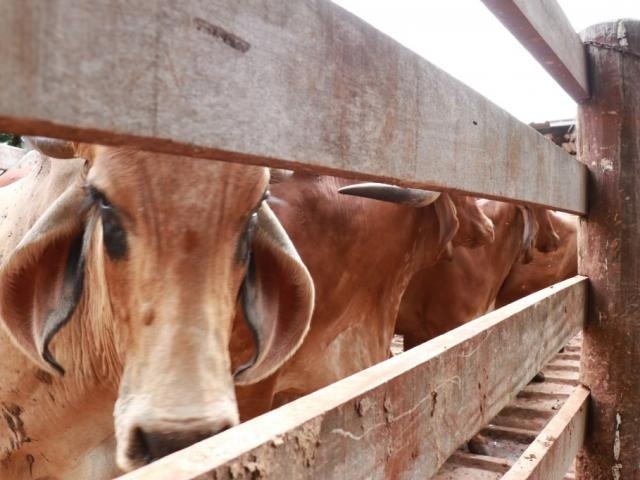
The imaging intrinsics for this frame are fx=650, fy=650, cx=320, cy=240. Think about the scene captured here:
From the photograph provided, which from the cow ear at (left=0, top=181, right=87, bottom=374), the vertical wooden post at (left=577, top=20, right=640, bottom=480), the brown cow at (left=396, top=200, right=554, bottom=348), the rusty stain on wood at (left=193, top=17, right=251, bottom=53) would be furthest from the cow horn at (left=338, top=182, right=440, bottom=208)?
the rusty stain on wood at (left=193, top=17, right=251, bottom=53)

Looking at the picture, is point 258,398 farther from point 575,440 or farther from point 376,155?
point 376,155

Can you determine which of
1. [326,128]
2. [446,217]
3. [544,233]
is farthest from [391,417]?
[544,233]

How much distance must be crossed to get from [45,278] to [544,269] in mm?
6263

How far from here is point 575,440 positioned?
2.12 metres

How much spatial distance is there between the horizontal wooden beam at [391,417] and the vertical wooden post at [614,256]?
0.67 metres

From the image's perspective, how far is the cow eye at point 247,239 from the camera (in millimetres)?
1683

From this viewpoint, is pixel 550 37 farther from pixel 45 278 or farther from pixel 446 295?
pixel 446 295

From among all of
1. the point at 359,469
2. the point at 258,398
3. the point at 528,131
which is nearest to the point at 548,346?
the point at 528,131

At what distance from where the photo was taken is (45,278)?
1908 millimetres

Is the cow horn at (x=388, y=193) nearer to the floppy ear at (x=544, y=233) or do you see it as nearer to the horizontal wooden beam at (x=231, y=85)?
Answer: the horizontal wooden beam at (x=231, y=85)

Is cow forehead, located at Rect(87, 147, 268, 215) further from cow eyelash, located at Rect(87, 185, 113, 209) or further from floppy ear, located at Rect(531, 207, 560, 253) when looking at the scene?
floppy ear, located at Rect(531, 207, 560, 253)

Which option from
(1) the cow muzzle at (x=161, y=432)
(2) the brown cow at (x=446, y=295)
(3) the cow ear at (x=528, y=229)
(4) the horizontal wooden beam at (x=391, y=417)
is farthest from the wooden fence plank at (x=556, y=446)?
(3) the cow ear at (x=528, y=229)

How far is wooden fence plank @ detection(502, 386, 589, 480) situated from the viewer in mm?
1612

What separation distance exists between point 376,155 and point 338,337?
108 inches
